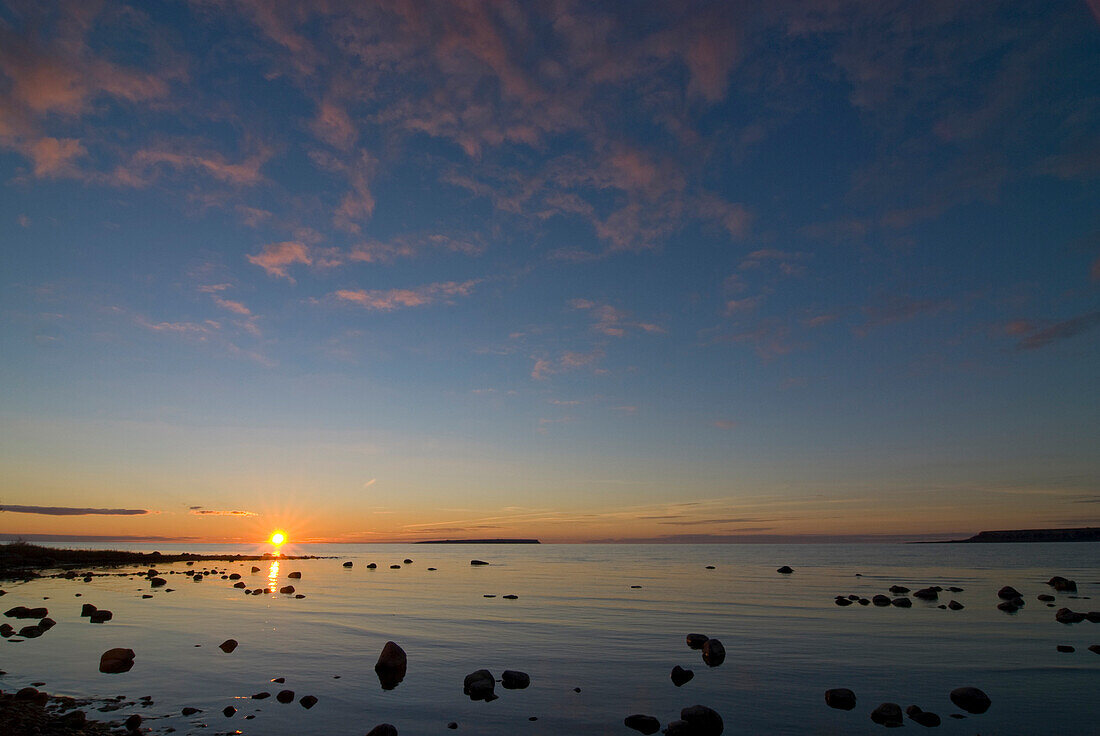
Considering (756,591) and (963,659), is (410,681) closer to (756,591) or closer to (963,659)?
(963,659)

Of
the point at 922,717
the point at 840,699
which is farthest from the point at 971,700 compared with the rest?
the point at 840,699

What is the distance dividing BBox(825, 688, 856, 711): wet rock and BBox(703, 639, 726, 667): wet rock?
21.9 feet

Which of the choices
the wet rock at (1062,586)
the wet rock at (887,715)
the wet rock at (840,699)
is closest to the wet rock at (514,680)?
the wet rock at (840,699)

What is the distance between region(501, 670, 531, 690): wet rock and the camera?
22.9 m

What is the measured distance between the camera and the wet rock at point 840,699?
2037 cm

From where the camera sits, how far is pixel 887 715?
1875cm

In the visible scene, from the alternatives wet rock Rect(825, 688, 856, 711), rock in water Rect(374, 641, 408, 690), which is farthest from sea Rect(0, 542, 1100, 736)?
rock in water Rect(374, 641, 408, 690)

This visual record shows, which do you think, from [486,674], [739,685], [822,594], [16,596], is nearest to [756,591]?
[822,594]

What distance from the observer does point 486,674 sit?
22844 mm

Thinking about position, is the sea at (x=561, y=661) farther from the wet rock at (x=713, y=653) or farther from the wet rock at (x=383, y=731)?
the wet rock at (x=383, y=731)

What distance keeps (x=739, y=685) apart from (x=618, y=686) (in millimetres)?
4902

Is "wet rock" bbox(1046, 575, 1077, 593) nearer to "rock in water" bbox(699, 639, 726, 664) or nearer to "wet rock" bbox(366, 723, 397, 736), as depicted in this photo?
"rock in water" bbox(699, 639, 726, 664)

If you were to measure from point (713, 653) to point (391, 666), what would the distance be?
49.1ft

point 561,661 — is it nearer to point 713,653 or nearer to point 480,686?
point 480,686
